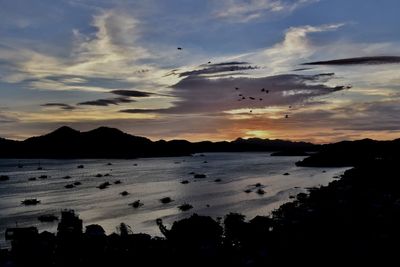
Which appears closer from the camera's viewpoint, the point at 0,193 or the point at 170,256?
the point at 170,256

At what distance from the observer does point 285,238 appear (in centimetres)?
4031

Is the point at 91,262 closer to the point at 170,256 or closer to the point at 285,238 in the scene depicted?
the point at 170,256

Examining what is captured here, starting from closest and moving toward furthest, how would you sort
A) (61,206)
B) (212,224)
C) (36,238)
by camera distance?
(36,238), (212,224), (61,206)

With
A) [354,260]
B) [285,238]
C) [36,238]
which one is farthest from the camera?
[285,238]

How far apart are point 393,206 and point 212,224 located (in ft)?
72.7

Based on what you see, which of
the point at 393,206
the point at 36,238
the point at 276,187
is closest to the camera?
the point at 36,238

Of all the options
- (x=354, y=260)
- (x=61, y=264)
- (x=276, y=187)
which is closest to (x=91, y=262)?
(x=61, y=264)

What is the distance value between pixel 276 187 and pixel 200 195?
88.9 ft

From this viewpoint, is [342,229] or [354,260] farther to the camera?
[342,229]

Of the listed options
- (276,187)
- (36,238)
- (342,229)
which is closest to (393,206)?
(342,229)

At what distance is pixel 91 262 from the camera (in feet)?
118

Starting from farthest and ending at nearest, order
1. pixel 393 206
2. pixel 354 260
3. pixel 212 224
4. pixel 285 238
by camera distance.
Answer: pixel 393 206
pixel 212 224
pixel 285 238
pixel 354 260

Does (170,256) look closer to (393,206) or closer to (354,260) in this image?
(354,260)

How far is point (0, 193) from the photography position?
445 feet
